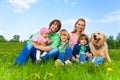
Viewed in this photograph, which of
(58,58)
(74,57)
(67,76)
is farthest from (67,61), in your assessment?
(67,76)

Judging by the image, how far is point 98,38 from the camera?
9.77 meters

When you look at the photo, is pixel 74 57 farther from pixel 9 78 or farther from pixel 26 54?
pixel 9 78

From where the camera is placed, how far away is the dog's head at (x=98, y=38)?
31.9ft

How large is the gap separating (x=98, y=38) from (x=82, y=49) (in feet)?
1.83

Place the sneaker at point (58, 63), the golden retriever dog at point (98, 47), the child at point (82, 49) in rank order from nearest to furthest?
1. the sneaker at point (58, 63)
2. the golden retriever dog at point (98, 47)
3. the child at point (82, 49)

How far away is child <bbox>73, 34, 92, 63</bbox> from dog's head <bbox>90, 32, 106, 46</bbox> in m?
0.21

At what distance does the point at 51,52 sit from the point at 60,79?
3127 millimetres

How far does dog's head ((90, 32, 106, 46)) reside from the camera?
9727 mm

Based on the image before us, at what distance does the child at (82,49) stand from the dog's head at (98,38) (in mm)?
208

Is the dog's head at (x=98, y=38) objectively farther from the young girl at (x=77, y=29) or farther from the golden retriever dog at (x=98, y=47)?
the young girl at (x=77, y=29)

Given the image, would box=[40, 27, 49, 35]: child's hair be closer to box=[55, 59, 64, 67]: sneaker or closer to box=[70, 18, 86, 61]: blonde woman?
box=[55, 59, 64, 67]: sneaker

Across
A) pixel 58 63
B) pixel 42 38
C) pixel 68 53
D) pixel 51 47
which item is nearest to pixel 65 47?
pixel 68 53

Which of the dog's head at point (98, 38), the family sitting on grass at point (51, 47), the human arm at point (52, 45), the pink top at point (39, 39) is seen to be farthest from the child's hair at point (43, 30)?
the dog's head at point (98, 38)

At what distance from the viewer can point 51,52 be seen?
9.16 meters
